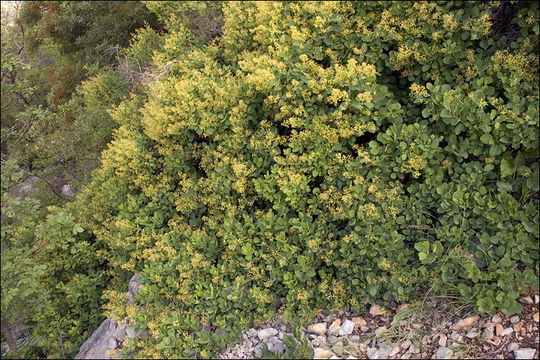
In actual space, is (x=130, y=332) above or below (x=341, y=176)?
below

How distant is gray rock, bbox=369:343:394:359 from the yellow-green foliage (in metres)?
0.40

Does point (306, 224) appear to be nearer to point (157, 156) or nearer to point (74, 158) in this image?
point (157, 156)

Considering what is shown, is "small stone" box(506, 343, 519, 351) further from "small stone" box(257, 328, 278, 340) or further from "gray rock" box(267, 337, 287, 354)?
"small stone" box(257, 328, 278, 340)

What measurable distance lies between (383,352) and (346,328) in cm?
36

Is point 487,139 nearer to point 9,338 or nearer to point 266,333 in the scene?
point 266,333

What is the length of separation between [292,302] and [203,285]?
870 mm

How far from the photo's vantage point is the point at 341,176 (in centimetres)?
371

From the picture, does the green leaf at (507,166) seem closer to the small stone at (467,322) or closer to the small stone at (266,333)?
the small stone at (467,322)

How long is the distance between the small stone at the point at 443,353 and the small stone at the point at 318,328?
2.95ft

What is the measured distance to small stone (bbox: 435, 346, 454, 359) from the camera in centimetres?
291

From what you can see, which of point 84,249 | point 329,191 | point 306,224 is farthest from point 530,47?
point 84,249

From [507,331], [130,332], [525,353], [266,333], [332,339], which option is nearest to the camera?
[525,353]

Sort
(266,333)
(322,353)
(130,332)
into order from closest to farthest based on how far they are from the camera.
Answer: (322,353), (266,333), (130,332)

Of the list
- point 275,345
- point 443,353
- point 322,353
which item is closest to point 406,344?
point 443,353
